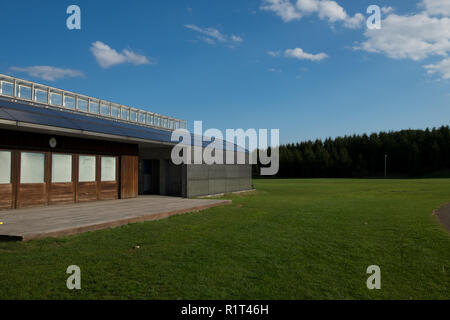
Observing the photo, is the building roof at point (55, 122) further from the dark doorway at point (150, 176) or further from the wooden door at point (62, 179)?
the dark doorway at point (150, 176)

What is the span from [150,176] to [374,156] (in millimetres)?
95232

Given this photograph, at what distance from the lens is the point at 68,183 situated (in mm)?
15055

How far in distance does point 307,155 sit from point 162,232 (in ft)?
339

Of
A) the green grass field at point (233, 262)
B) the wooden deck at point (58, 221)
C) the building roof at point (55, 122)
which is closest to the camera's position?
the green grass field at point (233, 262)

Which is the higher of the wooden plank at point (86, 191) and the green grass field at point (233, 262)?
the wooden plank at point (86, 191)

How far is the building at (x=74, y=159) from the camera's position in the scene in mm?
12766

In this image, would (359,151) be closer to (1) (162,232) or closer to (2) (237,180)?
(2) (237,180)

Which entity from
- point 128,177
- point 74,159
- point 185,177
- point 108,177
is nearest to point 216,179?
point 185,177

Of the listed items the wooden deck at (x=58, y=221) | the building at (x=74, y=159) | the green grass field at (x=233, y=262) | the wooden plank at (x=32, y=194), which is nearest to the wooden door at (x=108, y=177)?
the building at (x=74, y=159)

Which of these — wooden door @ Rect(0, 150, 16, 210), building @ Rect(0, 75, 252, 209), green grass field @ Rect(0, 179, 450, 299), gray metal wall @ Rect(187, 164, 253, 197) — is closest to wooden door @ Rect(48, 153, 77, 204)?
building @ Rect(0, 75, 252, 209)

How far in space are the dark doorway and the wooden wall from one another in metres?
3.80

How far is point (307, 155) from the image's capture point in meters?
108
